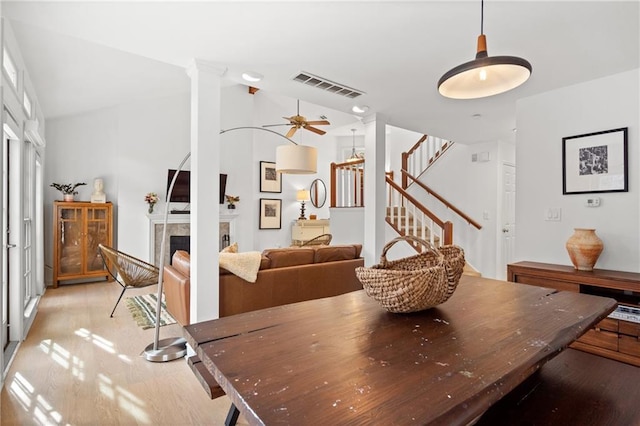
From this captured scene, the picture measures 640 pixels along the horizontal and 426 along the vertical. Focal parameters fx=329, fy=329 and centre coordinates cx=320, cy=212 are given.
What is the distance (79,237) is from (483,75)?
234 inches

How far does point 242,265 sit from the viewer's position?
299 centimetres

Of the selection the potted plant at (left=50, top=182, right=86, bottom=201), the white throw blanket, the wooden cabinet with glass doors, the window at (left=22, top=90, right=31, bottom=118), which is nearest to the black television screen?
the wooden cabinet with glass doors

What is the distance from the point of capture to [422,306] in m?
1.23

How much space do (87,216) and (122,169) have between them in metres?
0.95

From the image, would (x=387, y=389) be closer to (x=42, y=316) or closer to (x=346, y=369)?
(x=346, y=369)

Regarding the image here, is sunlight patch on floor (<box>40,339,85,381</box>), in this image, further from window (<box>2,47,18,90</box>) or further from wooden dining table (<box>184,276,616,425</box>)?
window (<box>2,47,18,90</box>)

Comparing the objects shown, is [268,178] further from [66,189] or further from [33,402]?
[33,402]

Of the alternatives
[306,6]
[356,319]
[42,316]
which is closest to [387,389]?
[356,319]

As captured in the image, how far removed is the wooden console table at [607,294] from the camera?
93.0 inches

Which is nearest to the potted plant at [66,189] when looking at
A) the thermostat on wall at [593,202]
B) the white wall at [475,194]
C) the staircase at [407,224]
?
the staircase at [407,224]

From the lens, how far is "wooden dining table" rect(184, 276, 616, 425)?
2.15ft

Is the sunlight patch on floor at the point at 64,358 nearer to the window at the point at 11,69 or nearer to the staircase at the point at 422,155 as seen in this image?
the window at the point at 11,69

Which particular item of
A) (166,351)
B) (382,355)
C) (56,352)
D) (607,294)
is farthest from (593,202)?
(56,352)

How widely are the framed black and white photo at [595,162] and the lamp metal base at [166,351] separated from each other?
12.3ft
